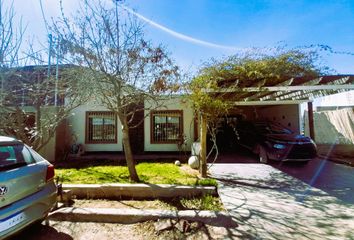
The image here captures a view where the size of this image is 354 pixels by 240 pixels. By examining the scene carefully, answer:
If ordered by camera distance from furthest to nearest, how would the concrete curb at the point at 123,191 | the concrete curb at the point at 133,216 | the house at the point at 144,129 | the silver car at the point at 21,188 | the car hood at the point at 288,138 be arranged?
1. the house at the point at 144,129
2. the car hood at the point at 288,138
3. the concrete curb at the point at 123,191
4. the concrete curb at the point at 133,216
5. the silver car at the point at 21,188

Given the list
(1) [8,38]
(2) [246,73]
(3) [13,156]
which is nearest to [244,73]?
(2) [246,73]

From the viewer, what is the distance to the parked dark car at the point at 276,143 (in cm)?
738

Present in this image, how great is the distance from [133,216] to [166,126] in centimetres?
750

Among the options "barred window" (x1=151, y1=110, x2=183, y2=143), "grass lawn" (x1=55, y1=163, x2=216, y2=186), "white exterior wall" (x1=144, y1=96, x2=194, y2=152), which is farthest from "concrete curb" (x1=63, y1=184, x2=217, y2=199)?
"barred window" (x1=151, y1=110, x2=183, y2=143)

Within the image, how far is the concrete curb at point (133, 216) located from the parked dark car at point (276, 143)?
4139mm

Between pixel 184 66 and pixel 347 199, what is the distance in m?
5.47

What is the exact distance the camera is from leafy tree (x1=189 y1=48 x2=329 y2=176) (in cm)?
589

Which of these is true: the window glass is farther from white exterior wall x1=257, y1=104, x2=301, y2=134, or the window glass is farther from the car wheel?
white exterior wall x1=257, y1=104, x2=301, y2=134

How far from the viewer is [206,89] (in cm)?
616

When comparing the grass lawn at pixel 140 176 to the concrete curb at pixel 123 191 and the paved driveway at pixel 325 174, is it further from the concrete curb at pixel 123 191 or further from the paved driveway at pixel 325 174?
the paved driveway at pixel 325 174

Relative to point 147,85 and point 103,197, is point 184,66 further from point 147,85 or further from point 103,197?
point 103,197

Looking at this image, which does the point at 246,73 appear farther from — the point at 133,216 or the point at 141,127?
the point at 141,127

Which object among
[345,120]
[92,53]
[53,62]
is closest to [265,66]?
[92,53]

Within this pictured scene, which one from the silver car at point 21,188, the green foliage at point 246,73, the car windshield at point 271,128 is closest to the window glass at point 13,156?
the silver car at point 21,188
